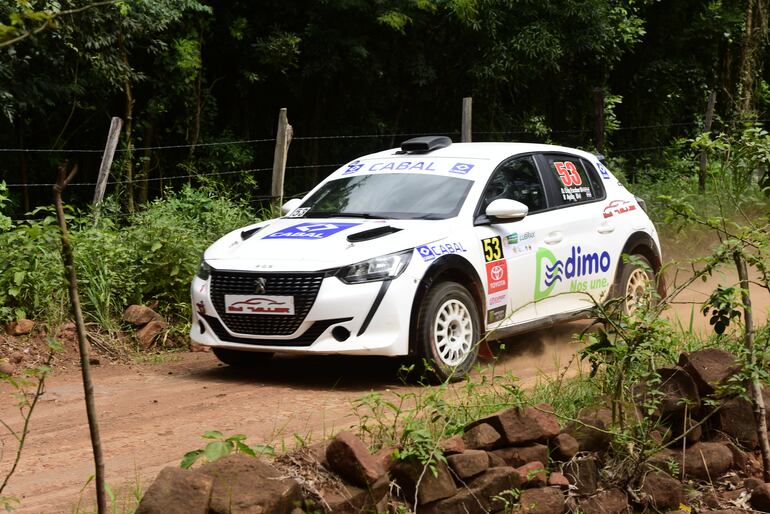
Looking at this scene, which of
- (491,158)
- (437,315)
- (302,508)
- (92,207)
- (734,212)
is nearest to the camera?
(302,508)

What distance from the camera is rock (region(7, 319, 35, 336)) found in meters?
9.09

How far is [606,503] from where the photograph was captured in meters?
5.77

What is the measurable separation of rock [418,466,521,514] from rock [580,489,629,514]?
19.3 inches

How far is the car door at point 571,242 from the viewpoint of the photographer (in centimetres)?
905

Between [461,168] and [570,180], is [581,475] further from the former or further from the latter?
[570,180]

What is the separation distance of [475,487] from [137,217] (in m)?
6.31

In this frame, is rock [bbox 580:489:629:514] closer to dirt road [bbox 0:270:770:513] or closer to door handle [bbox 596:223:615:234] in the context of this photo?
dirt road [bbox 0:270:770:513]

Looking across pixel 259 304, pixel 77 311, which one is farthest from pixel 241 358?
pixel 77 311

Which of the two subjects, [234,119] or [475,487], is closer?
[475,487]

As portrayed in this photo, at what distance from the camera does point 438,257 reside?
8008 millimetres

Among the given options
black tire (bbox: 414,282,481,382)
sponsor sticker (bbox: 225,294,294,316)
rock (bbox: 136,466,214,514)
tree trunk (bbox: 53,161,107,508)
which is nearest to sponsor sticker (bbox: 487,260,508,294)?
black tire (bbox: 414,282,481,382)

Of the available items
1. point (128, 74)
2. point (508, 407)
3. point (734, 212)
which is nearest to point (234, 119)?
point (128, 74)

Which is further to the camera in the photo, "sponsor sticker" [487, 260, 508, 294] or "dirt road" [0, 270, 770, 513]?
"sponsor sticker" [487, 260, 508, 294]

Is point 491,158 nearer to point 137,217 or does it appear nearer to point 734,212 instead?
point 137,217
